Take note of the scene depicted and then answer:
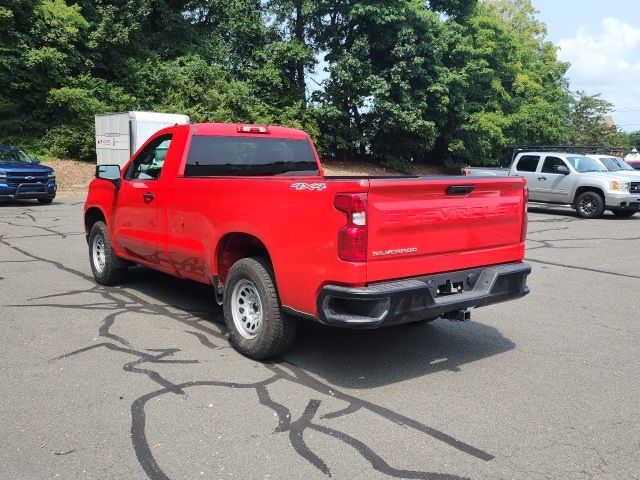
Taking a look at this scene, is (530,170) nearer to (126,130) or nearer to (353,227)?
(126,130)

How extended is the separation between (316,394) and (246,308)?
1101 millimetres

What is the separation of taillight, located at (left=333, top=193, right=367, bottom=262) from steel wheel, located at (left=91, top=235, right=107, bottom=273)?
4390mm

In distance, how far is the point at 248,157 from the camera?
6297 mm

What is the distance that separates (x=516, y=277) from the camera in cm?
494

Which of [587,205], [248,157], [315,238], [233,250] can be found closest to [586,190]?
[587,205]

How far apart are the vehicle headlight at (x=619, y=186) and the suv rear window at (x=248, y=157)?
12.3 m

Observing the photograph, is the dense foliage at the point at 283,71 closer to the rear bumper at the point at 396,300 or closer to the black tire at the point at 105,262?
the black tire at the point at 105,262

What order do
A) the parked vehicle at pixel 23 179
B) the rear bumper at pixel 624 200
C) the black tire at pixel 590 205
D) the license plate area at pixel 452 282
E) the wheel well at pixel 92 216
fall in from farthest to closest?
the parked vehicle at pixel 23 179, the black tire at pixel 590 205, the rear bumper at pixel 624 200, the wheel well at pixel 92 216, the license plate area at pixel 452 282

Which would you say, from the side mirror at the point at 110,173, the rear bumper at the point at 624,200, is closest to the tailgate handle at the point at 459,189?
the side mirror at the point at 110,173

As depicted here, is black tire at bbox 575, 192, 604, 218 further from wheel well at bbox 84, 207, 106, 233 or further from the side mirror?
the side mirror

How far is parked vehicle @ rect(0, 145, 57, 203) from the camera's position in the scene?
1666 cm

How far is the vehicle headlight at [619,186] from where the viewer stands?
15938mm

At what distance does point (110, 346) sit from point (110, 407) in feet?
4.32

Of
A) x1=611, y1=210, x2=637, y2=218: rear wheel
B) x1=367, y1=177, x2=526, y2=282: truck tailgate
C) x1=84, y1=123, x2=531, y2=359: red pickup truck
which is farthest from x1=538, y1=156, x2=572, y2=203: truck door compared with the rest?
x1=367, y1=177, x2=526, y2=282: truck tailgate
